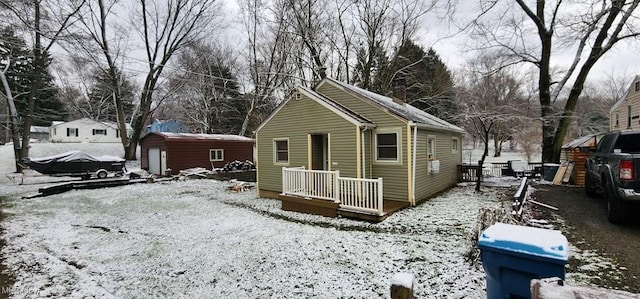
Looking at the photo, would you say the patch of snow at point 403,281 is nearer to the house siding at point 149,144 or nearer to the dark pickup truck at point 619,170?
the dark pickup truck at point 619,170

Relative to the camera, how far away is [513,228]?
2461mm

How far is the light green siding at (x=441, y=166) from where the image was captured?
9.09m

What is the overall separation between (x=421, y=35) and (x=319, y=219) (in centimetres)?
2018

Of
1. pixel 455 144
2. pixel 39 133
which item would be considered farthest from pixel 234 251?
pixel 39 133

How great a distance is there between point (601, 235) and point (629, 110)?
16651 mm

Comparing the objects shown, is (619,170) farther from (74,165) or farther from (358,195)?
(74,165)

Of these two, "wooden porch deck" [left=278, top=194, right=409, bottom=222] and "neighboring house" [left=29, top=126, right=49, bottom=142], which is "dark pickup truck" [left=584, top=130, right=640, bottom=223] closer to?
"wooden porch deck" [left=278, top=194, right=409, bottom=222]

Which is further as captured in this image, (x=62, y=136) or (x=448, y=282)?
(x=62, y=136)

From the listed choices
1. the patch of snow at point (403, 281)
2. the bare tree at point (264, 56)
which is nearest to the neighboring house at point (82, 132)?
the bare tree at point (264, 56)

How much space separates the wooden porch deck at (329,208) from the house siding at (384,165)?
38cm

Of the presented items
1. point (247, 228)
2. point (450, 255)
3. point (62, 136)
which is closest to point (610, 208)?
point (450, 255)

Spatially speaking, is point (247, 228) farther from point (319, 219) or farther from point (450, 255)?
point (450, 255)

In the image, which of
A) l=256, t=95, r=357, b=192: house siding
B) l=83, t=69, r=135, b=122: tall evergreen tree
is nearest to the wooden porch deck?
l=256, t=95, r=357, b=192: house siding

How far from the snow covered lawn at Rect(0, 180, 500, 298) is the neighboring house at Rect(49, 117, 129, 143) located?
3161 centimetres
